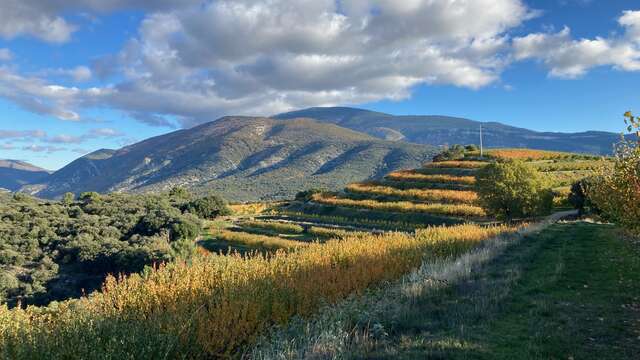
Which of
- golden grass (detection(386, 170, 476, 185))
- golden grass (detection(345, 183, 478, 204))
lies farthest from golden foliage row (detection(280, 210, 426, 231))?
golden grass (detection(386, 170, 476, 185))

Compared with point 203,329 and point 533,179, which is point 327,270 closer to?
point 203,329

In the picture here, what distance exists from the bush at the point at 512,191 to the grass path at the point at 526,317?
23184 mm

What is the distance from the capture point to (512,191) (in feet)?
122

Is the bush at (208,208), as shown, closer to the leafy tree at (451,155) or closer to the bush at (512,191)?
the leafy tree at (451,155)

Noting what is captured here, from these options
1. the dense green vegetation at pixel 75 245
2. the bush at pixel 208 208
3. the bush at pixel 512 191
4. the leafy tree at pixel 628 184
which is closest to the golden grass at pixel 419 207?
the bush at pixel 512 191

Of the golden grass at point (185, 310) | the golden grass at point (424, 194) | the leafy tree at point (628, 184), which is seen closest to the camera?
the golden grass at point (185, 310)

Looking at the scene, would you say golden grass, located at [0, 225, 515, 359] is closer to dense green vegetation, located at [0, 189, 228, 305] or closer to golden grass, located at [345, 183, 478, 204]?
dense green vegetation, located at [0, 189, 228, 305]

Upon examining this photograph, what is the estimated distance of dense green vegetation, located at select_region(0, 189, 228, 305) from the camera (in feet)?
137

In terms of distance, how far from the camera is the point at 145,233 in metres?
61.2

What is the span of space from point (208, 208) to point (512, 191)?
56920 millimetres

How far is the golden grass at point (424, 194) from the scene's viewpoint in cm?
5317

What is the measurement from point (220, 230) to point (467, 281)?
168 feet

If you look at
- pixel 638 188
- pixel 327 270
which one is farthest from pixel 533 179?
pixel 327 270

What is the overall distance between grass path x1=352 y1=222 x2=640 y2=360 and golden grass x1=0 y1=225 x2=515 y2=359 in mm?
2167
